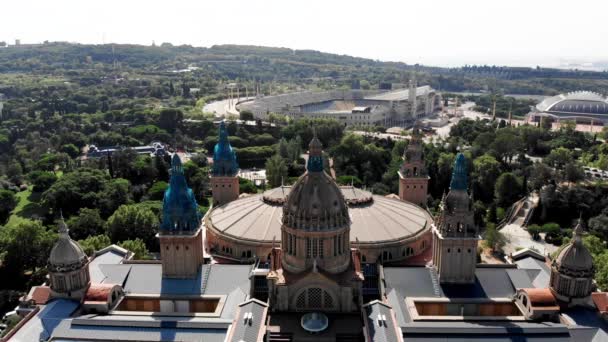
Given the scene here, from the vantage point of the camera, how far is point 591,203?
10662cm

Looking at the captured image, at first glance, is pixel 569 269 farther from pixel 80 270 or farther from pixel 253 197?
pixel 80 270

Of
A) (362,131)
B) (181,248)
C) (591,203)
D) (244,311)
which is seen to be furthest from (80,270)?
(362,131)

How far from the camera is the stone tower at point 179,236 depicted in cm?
5844

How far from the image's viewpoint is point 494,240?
87.7 m

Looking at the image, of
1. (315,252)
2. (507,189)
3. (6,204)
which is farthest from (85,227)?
(507,189)

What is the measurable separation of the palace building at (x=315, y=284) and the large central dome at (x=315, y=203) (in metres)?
0.12

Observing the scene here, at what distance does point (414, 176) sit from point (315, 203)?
37.3m

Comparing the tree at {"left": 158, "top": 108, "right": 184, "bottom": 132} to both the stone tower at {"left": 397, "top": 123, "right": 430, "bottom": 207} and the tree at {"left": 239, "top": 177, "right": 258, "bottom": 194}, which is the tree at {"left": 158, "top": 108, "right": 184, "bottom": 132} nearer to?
the tree at {"left": 239, "top": 177, "right": 258, "bottom": 194}

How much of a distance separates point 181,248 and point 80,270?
11.4m

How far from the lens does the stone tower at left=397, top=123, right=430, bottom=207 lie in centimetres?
8000

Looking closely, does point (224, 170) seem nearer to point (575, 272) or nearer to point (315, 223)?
point (315, 223)

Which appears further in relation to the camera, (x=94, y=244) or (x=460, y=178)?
(x=94, y=244)

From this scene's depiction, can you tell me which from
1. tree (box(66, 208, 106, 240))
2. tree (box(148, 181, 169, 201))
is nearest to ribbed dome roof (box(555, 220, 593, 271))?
tree (box(66, 208, 106, 240))

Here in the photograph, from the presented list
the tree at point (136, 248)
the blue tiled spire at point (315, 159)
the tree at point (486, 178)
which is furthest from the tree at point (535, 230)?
the tree at point (136, 248)
